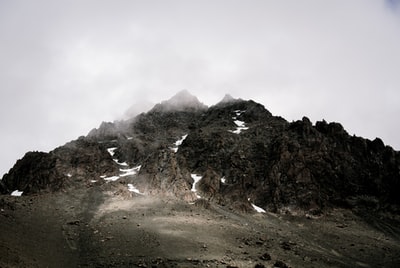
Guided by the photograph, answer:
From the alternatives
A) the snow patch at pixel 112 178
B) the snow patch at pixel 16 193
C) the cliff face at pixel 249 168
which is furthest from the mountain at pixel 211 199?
the snow patch at pixel 112 178

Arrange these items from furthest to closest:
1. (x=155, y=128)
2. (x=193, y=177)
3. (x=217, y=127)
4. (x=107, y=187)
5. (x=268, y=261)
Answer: (x=155, y=128), (x=217, y=127), (x=193, y=177), (x=107, y=187), (x=268, y=261)

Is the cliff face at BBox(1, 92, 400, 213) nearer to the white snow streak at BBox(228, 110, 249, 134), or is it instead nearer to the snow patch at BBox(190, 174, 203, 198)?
the snow patch at BBox(190, 174, 203, 198)

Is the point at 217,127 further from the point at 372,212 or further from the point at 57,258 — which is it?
the point at 57,258

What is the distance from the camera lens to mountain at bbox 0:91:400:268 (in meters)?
65.7

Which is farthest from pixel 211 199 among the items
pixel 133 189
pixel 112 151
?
pixel 112 151

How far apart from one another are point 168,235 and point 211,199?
39.9 metres

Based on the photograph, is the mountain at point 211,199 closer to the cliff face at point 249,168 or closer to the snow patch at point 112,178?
the cliff face at point 249,168

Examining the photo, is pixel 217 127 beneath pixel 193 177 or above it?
above

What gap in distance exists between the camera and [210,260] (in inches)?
2411

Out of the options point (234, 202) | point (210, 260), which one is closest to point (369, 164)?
point (234, 202)

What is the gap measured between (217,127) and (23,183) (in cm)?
8228

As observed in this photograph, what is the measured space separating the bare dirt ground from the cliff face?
895 cm

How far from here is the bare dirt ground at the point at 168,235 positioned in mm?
60656

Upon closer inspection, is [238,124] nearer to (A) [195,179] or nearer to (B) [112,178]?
(A) [195,179]
